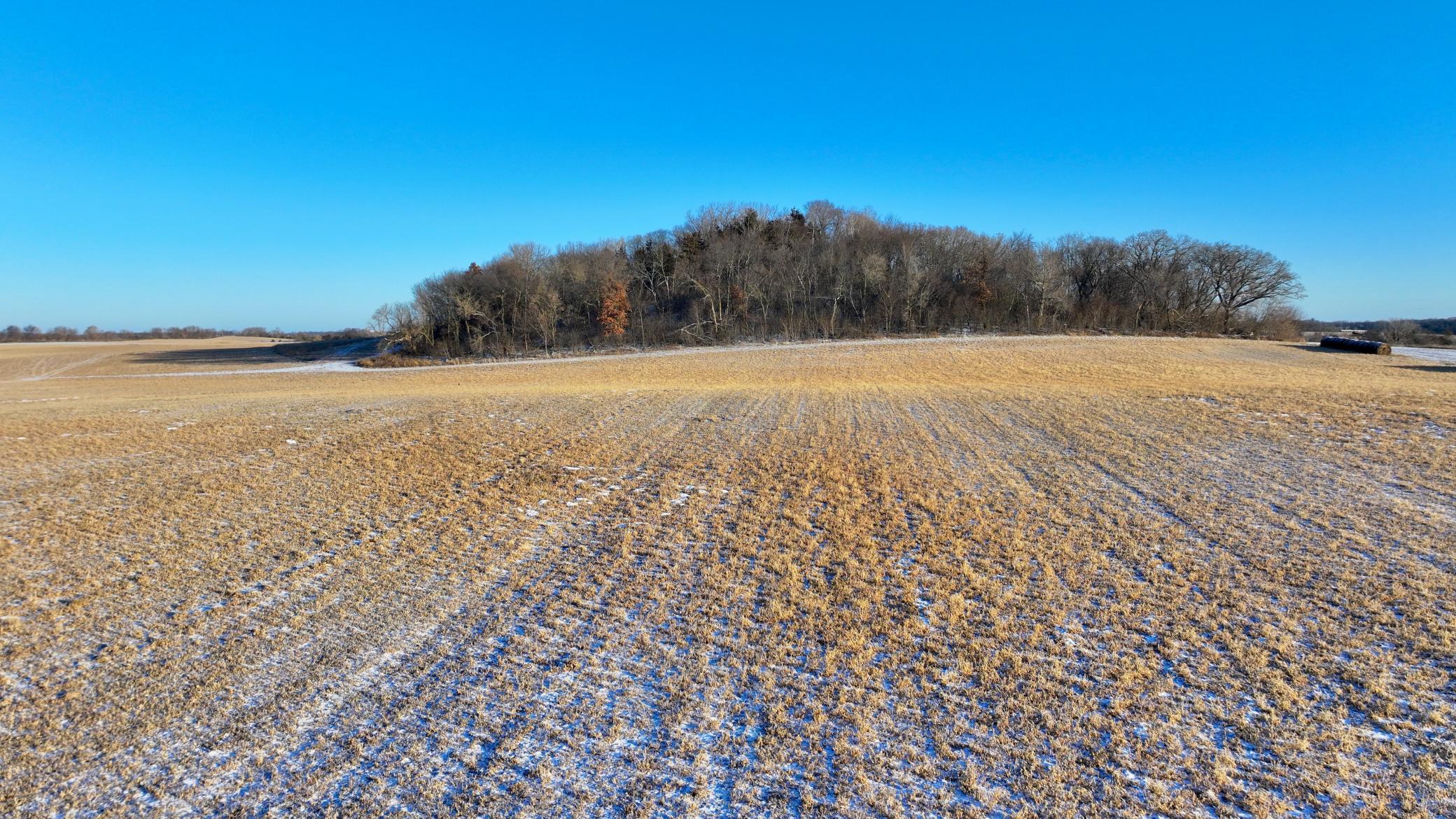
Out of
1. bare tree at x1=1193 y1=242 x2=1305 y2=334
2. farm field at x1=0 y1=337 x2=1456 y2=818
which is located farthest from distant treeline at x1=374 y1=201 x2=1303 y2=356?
farm field at x1=0 y1=337 x2=1456 y2=818

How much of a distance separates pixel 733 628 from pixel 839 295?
6543cm

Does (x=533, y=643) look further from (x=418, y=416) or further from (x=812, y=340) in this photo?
(x=812, y=340)

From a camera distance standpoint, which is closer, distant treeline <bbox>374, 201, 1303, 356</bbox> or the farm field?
the farm field

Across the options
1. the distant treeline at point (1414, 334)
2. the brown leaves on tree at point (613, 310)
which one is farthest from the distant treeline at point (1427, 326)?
the brown leaves on tree at point (613, 310)

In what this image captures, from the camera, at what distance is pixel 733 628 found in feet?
18.2

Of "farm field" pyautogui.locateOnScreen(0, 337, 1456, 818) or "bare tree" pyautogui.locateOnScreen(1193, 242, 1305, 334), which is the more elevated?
"bare tree" pyautogui.locateOnScreen(1193, 242, 1305, 334)

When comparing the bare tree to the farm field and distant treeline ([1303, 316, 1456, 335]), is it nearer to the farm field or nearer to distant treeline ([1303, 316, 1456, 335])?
distant treeline ([1303, 316, 1456, 335])

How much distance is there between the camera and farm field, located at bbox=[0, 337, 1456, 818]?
371 cm

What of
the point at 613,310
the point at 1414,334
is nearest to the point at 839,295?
the point at 613,310

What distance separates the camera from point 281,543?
305 inches

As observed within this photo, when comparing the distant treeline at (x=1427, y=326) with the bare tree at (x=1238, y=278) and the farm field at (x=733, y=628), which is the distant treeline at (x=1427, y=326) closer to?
the bare tree at (x=1238, y=278)

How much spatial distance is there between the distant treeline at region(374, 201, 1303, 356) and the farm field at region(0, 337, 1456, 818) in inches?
2014

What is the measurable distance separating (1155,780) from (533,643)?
15.2ft

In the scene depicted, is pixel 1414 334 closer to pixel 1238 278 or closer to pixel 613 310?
pixel 1238 278
